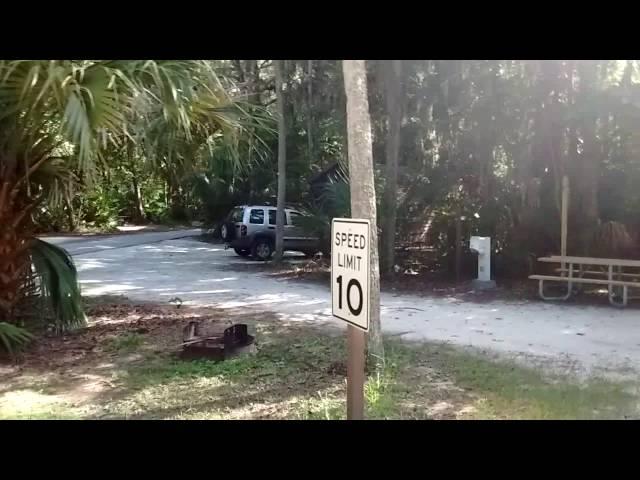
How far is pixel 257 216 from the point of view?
64.7ft

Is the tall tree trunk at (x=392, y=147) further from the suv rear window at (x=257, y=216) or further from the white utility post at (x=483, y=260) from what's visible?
the suv rear window at (x=257, y=216)

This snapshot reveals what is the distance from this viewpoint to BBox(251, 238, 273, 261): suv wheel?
1938cm

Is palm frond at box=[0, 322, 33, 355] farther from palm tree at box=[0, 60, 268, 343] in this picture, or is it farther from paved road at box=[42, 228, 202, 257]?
paved road at box=[42, 228, 202, 257]

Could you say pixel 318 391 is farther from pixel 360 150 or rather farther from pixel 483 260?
pixel 483 260

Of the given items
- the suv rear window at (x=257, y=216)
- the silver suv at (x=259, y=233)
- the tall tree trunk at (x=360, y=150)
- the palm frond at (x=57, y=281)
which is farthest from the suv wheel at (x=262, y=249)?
the tall tree trunk at (x=360, y=150)

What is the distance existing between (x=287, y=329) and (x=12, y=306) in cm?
347

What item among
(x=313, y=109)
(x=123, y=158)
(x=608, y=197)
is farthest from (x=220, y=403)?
(x=313, y=109)

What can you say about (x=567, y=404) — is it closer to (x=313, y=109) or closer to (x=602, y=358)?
(x=602, y=358)

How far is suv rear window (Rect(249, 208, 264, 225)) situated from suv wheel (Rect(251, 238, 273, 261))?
0.60 m

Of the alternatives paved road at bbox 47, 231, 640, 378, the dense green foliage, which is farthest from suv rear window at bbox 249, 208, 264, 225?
the dense green foliage

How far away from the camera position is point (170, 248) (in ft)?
78.8

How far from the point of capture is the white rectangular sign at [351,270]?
3.25 meters

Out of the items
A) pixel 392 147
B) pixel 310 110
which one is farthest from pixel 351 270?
pixel 310 110

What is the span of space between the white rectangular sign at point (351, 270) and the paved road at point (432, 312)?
441 centimetres
